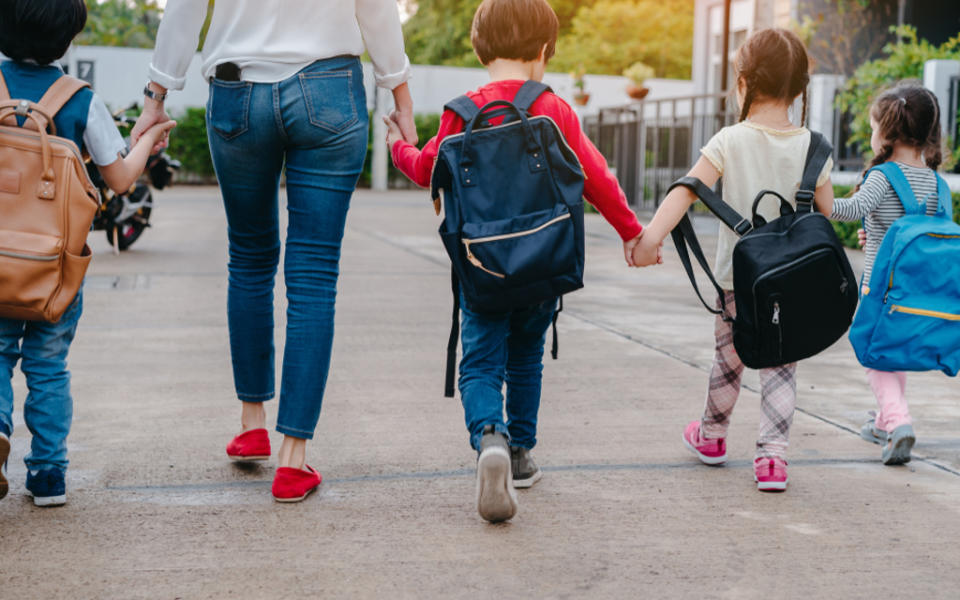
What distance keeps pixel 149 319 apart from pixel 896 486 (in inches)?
186

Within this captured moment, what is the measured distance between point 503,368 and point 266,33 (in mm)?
1148

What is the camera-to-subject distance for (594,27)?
164 feet

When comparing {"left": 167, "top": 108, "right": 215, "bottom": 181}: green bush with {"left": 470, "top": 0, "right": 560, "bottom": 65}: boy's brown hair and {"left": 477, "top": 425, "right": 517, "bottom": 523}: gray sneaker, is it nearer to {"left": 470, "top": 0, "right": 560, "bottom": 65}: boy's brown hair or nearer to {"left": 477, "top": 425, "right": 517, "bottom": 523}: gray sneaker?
{"left": 470, "top": 0, "right": 560, "bottom": 65}: boy's brown hair

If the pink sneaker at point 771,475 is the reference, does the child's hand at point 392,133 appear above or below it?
above

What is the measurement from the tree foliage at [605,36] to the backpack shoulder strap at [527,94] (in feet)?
150

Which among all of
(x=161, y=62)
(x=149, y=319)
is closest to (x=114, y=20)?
(x=149, y=319)

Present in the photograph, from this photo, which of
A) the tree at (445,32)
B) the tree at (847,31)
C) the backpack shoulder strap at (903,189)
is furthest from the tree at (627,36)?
the backpack shoulder strap at (903,189)

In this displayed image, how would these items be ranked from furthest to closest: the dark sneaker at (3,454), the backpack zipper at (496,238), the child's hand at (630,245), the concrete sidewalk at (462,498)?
the child's hand at (630,245)
the backpack zipper at (496,238)
the dark sneaker at (3,454)
the concrete sidewalk at (462,498)

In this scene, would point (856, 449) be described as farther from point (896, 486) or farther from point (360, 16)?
point (360, 16)

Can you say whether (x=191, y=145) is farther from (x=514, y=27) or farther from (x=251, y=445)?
(x=514, y=27)

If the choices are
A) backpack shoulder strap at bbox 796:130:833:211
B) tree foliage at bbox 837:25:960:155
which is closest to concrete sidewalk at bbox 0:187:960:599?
backpack shoulder strap at bbox 796:130:833:211

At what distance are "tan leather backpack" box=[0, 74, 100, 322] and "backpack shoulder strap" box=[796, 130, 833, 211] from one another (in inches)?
80.3

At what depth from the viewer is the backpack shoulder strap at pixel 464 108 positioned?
119 inches

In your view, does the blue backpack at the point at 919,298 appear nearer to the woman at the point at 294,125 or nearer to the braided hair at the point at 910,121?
the braided hair at the point at 910,121
